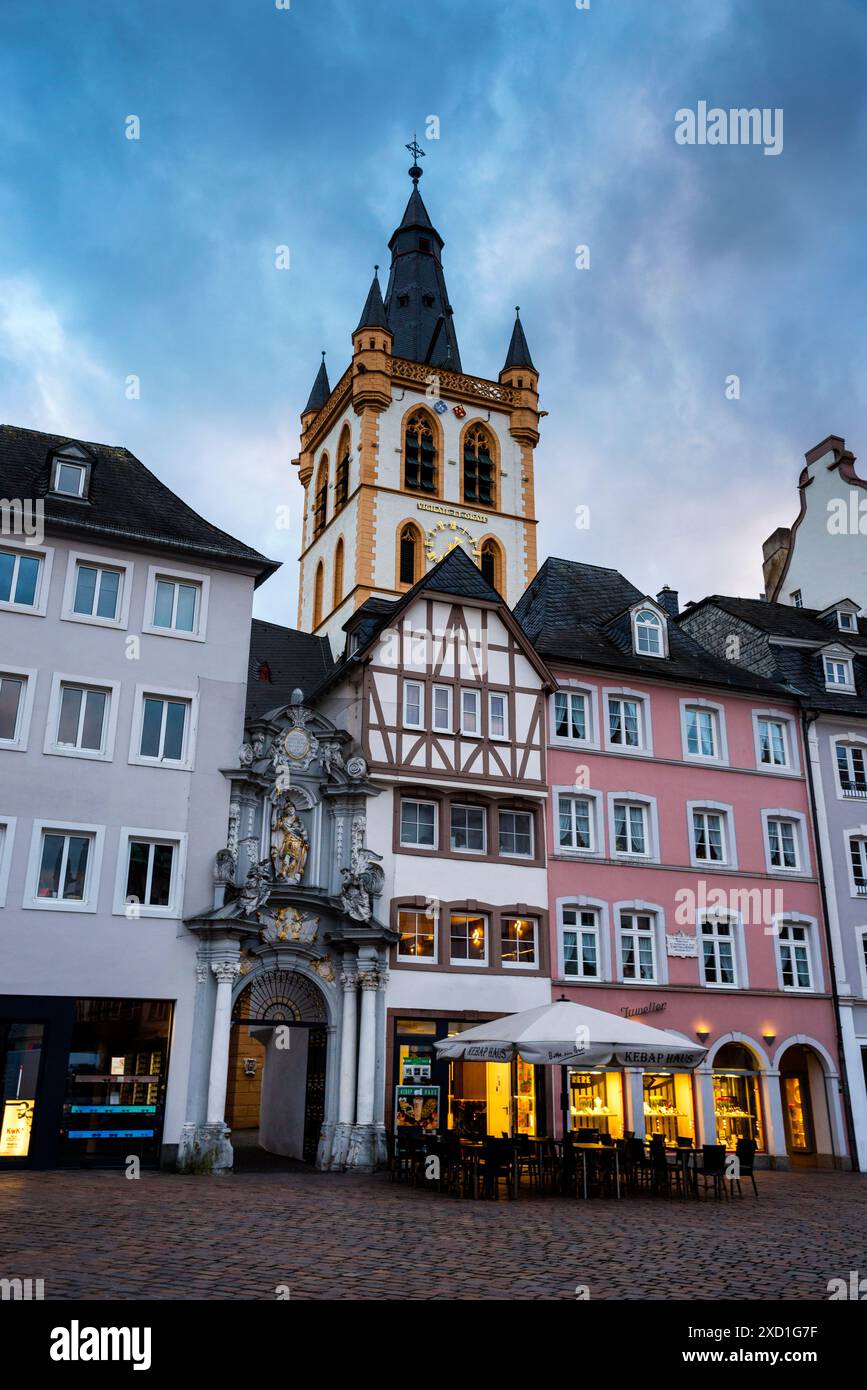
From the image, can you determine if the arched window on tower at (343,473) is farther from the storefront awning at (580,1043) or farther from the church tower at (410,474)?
the storefront awning at (580,1043)

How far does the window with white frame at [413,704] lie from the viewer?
87.1ft

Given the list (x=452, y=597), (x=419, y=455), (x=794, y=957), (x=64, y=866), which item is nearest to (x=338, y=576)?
(x=419, y=455)

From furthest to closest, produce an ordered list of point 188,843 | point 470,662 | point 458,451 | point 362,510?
point 458,451, point 362,510, point 470,662, point 188,843

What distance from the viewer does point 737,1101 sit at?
90.4ft

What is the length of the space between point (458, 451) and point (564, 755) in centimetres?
3011

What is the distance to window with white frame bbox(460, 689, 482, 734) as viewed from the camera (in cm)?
2716

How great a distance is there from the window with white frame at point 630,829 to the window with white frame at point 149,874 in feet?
35.1

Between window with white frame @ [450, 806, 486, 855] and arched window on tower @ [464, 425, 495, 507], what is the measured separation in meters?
30.4

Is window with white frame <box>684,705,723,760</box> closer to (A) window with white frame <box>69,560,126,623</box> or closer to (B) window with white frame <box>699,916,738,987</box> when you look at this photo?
(B) window with white frame <box>699,916,738,987</box>

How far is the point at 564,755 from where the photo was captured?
28203 millimetres

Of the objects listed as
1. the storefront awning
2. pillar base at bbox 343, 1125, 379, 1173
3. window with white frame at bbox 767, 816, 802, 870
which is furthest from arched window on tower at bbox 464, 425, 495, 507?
the storefront awning

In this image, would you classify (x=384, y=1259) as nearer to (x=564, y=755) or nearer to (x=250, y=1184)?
(x=250, y=1184)
